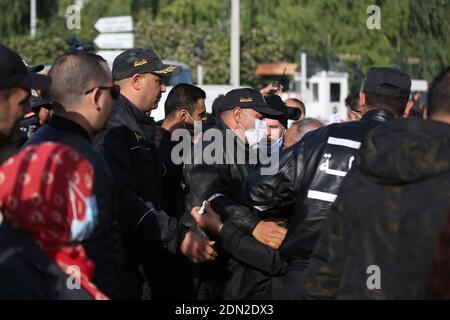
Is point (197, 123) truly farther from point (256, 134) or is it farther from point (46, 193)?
point (46, 193)

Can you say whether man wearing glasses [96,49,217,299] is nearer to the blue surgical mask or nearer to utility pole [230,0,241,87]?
the blue surgical mask

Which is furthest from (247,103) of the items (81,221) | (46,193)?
(46,193)

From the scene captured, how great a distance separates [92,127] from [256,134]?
2.31 meters

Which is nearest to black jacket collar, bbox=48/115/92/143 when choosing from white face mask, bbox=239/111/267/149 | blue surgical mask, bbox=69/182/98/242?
blue surgical mask, bbox=69/182/98/242

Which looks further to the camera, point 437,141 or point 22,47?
point 22,47

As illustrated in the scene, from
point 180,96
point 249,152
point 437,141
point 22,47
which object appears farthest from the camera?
point 22,47

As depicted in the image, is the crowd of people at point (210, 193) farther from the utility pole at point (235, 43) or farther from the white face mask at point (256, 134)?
the utility pole at point (235, 43)

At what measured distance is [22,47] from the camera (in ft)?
103

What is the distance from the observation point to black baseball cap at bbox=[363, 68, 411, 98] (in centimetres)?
547
